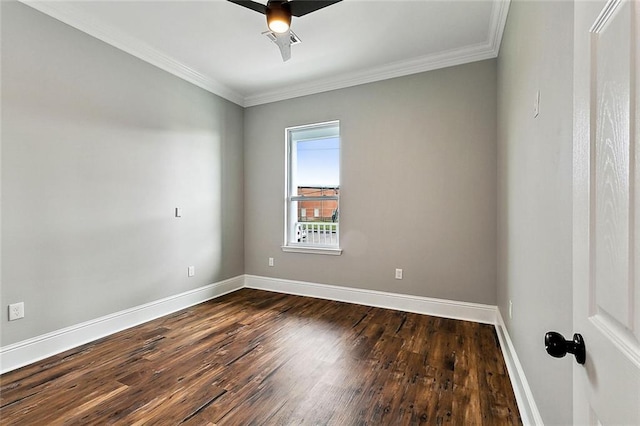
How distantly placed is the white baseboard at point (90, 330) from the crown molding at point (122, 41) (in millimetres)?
2569

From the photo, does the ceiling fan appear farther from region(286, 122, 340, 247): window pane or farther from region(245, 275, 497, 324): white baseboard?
region(245, 275, 497, 324): white baseboard

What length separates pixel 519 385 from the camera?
182 centimetres

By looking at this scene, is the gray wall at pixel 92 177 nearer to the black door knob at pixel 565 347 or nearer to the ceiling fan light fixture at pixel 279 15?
the ceiling fan light fixture at pixel 279 15

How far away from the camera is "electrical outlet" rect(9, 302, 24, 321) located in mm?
2188

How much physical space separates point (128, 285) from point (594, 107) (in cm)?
356

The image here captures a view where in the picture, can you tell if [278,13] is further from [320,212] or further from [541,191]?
[320,212]

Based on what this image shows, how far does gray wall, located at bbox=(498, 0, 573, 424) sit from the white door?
50cm

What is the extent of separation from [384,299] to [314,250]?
3.58 ft

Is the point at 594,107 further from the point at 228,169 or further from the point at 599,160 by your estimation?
the point at 228,169

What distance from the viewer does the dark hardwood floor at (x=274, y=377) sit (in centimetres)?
171

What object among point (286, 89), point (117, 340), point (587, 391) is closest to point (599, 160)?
point (587, 391)

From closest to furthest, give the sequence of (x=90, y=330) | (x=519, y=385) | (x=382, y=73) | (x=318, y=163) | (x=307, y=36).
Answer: (x=519, y=385)
(x=90, y=330)
(x=307, y=36)
(x=382, y=73)
(x=318, y=163)

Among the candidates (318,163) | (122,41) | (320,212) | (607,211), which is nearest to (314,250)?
(320,212)

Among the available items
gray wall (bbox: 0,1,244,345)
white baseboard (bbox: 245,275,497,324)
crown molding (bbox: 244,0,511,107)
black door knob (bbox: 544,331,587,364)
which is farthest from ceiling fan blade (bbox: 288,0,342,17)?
white baseboard (bbox: 245,275,497,324)
